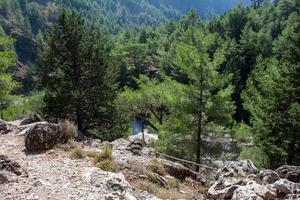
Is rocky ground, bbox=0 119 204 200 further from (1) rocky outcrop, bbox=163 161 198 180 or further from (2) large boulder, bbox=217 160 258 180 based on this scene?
(2) large boulder, bbox=217 160 258 180

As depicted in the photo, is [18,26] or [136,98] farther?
[18,26]

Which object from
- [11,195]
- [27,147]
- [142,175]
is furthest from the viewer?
[27,147]

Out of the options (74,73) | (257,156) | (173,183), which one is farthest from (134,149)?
(257,156)

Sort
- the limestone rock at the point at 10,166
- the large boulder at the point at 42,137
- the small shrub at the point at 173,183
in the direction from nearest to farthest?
A: the limestone rock at the point at 10,166
the small shrub at the point at 173,183
the large boulder at the point at 42,137

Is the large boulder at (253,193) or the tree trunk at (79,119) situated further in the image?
the tree trunk at (79,119)

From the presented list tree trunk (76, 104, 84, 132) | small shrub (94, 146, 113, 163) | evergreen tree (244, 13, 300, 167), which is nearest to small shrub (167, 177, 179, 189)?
small shrub (94, 146, 113, 163)

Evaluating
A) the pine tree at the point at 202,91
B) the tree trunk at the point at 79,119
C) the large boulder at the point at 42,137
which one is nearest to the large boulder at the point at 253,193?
the large boulder at the point at 42,137

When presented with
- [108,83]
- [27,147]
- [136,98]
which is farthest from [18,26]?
[27,147]

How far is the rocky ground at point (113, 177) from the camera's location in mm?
10234

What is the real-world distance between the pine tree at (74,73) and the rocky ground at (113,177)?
1008 cm

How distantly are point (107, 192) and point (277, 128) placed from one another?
15663 millimetres

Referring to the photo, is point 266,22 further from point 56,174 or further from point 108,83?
point 56,174

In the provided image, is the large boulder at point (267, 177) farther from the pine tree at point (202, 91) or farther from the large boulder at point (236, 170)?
the pine tree at point (202, 91)

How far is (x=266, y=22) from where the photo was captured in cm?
9100
